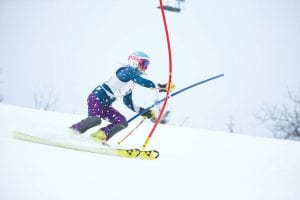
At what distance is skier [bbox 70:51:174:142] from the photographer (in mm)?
4227

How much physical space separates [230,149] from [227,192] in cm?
215

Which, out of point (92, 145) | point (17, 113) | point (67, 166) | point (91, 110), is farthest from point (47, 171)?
point (17, 113)

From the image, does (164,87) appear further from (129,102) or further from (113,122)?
(113,122)

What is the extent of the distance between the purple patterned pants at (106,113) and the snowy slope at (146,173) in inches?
18.2

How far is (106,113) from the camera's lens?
4328 mm

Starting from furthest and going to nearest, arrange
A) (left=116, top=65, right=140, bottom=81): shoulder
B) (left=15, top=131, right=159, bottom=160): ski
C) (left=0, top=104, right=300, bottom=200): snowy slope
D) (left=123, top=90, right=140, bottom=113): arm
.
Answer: (left=123, top=90, right=140, bottom=113): arm < (left=116, top=65, right=140, bottom=81): shoulder < (left=15, top=131, right=159, bottom=160): ski < (left=0, top=104, right=300, bottom=200): snowy slope

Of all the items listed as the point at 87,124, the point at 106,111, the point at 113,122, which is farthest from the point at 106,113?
the point at 87,124

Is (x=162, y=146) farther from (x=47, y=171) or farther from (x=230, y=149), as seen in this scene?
(x=47, y=171)

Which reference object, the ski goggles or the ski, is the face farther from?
the ski

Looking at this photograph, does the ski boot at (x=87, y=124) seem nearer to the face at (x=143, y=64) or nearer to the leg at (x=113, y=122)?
the leg at (x=113, y=122)

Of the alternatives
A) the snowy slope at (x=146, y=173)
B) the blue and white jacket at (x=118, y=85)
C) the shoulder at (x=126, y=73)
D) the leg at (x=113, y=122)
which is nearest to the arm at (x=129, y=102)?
the blue and white jacket at (x=118, y=85)

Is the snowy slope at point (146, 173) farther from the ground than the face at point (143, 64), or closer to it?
closer to it

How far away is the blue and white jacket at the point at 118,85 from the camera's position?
4.19 metres

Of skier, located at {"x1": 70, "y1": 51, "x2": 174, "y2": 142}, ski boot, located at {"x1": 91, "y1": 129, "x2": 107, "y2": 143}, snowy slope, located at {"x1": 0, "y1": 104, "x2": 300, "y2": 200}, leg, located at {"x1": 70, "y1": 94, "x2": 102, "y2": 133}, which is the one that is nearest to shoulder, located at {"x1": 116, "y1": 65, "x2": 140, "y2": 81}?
skier, located at {"x1": 70, "y1": 51, "x2": 174, "y2": 142}
